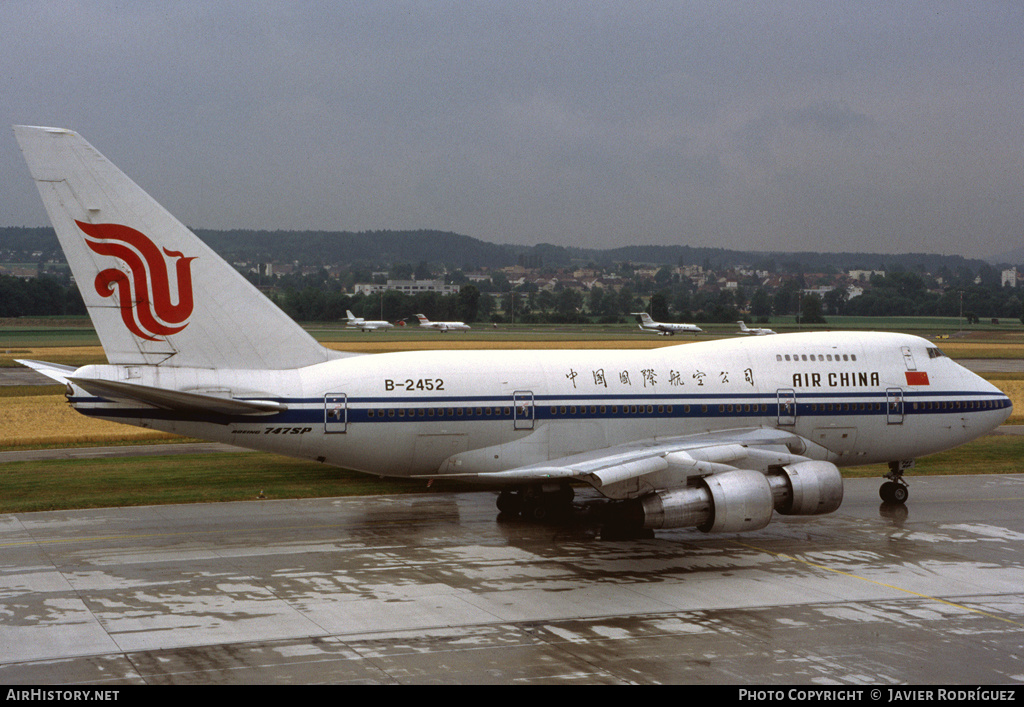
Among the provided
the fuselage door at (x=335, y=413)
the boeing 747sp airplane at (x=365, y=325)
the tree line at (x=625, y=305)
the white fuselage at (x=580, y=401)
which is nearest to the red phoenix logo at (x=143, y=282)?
the white fuselage at (x=580, y=401)

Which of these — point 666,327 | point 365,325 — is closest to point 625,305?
point 365,325

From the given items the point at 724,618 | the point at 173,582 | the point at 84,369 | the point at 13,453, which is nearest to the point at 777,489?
the point at 724,618

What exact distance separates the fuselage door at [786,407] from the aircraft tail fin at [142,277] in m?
13.7

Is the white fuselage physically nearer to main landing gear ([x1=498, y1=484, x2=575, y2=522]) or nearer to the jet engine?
main landing gear ([x1=498, y1=484, x2=575, y2=522])

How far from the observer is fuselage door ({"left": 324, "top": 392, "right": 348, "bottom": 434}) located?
83.0ft

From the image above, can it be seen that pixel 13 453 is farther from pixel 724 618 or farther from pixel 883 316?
pixel 883 316

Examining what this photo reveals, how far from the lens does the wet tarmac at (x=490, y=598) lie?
15.8m

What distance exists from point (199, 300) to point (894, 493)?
21535mm

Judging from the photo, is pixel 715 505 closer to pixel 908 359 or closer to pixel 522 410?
pixel 522 410

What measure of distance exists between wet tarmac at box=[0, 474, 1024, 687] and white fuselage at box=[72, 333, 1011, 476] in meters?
2.23

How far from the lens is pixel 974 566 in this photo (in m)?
23.0

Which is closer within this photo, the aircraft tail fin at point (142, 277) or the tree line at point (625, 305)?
the aircraft tail fin at point (142, 277)

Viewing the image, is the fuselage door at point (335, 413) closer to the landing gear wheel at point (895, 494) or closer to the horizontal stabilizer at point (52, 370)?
the horizontal stabilizer at point (52, 370)
